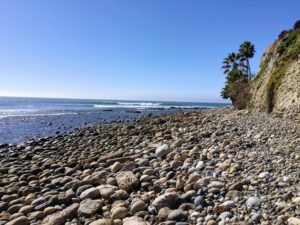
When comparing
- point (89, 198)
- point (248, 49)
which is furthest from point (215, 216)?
point (248, 49)

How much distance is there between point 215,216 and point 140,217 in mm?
1229

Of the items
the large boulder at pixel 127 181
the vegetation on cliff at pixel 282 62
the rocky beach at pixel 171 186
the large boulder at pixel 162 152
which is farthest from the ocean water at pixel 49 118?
the vegetation on cliff at pixel 282 62

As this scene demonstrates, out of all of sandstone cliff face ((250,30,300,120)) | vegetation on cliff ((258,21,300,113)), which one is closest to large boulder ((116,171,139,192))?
sandstone cliff face ((250,30,300,120))

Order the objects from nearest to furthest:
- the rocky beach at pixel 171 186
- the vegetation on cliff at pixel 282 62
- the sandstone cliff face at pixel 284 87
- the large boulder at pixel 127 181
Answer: the rocky beach at pixel 171 186 → the large boulder at pixel 127 181 → the sandstone cliff face at pixel 284 87 → the vegetation on cliff at pixel 282 62

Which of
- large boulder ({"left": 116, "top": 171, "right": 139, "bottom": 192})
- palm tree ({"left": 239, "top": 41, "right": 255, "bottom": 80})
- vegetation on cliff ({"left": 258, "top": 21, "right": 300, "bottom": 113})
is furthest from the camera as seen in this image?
palm tree ({"left": 239, "top": 41, "right": 255, "bottom": 80})

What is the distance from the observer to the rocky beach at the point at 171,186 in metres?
4.07

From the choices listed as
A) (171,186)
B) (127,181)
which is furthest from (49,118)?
(171,186)

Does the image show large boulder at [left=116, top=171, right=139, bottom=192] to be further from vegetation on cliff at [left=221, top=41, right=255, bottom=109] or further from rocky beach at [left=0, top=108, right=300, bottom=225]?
vegetation on cliff at [left=221, top=41, right=255, bottom=109]

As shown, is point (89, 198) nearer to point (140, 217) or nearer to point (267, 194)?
point (140, 217)

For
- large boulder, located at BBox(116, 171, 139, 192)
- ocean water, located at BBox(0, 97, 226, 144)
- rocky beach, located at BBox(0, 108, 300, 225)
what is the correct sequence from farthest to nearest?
ocean water, located at BBox(0, 97, 226, 144), large boulder, located at BBox(116, 171, 139, 192), rocky beach, located at BBox(0, 108, 300, 225)

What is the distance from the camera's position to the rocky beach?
4.07 meters

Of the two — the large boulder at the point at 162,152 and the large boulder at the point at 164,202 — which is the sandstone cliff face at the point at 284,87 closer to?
the large boulder at the point at 162,152

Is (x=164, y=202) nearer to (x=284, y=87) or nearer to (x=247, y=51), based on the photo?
(x=284, y=87)

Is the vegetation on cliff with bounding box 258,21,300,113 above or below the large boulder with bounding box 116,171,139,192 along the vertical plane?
above
